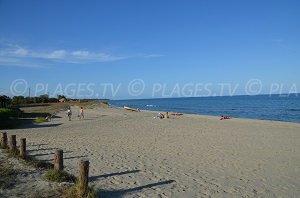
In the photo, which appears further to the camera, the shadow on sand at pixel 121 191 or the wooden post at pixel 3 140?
the wooden post at pixel 3 140

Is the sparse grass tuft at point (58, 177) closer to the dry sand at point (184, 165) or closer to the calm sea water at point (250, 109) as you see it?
the dry sand at point (184, 165)

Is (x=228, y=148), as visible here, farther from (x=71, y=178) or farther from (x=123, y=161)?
(x=71, y=178)

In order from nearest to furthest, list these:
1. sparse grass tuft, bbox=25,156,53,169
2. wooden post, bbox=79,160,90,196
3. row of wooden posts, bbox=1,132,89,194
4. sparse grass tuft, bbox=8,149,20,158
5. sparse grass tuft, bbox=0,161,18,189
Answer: wooden post, bbox=79,160,90,196
row of wooden posts, bbox=1,132,89,194
sparse grass tuft, bbox=0,161,18,189
sparse grass tuft, bbox=25,156,53,169
sparse grass tuft, bbox=8,149,20,158

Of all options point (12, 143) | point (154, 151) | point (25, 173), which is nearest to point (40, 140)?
point (12, 143)

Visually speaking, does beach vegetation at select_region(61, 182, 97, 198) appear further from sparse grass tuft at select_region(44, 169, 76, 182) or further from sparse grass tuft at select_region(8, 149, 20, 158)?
sparse grass tuft at select_region(8, 149, 20, 158)

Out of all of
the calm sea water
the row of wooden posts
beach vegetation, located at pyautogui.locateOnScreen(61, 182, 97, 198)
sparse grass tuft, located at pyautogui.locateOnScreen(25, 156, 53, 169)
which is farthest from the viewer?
the calm sea water

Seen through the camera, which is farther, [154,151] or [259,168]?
[154,151]

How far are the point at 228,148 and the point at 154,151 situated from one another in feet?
11.4

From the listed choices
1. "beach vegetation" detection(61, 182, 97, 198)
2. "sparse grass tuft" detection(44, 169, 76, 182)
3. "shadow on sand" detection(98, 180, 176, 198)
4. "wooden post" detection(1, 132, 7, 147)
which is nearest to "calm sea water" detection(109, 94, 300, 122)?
"wooden post" detection(1, 132, 7, 147)

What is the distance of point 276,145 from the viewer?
54.1 feet

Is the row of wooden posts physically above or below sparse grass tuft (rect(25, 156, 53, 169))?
above

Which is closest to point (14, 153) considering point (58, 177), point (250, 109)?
point (58, 177)

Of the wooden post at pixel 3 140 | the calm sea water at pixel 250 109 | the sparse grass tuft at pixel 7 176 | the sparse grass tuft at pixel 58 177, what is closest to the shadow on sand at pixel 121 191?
the sparse grass tuft at pixel 58 177

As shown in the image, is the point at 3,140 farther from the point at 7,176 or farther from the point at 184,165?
the point at 184,165
